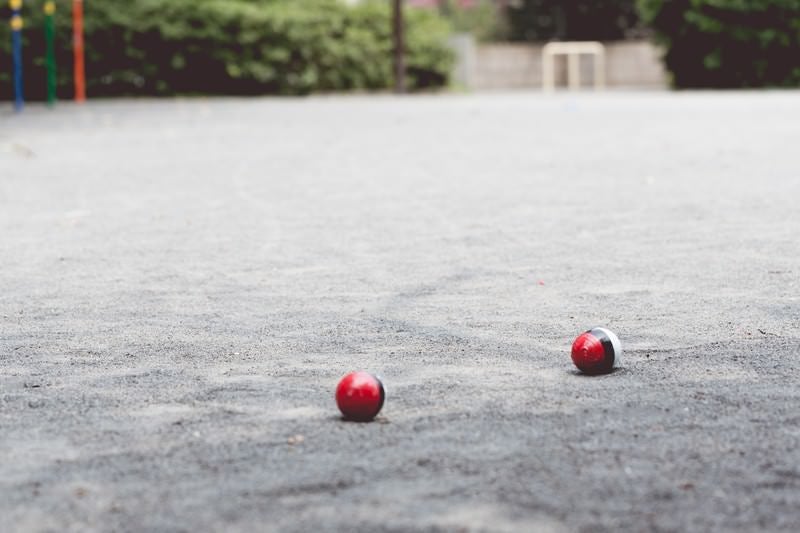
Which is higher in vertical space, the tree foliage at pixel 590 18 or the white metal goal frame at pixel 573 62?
the tree foliage at pixel 590 18

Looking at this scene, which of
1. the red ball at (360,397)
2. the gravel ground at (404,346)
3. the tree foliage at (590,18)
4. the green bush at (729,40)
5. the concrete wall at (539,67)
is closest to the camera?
the gravel ground at (404,346)

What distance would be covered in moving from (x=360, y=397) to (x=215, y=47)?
80.1 feet

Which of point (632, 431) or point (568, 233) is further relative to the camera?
point (568, 233)

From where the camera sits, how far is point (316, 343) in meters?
5.28

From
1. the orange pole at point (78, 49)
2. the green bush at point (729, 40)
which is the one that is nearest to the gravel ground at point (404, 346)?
the orange pole at point (78, 49)

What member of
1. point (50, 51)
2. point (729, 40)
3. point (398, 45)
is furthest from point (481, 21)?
point (50, 51)

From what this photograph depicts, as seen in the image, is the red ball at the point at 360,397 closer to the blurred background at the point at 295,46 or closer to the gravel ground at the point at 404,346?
the gravel ground at the point at 404,346

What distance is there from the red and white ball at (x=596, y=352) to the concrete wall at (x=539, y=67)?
33.6 meters

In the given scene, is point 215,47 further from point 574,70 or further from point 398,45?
point 574,70

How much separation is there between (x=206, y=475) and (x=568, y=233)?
493cm

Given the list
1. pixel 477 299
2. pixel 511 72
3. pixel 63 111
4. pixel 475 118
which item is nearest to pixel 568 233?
pixel 477 299

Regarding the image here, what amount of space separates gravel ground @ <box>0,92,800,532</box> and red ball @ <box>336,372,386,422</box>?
0.08m

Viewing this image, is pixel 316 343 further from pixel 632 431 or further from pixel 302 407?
pixel 632 431

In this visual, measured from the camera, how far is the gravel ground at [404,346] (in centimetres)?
337
